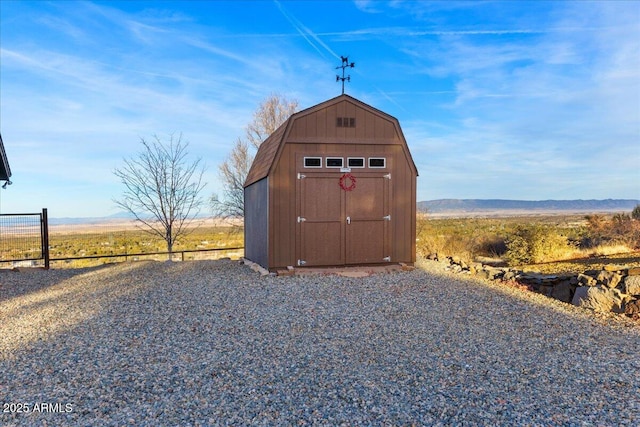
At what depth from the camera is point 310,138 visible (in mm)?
10656

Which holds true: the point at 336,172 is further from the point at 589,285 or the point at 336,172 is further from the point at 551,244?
the point at 551,244

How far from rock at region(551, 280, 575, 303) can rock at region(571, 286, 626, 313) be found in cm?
152

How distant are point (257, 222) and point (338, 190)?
2.60 meters

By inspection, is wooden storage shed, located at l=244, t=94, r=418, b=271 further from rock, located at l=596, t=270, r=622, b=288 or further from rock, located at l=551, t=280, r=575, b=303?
rock, located at l=596, t=270, r=622, b=288

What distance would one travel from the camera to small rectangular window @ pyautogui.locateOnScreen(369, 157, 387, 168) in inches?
433

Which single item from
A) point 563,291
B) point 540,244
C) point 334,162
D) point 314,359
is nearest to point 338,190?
point 334,162

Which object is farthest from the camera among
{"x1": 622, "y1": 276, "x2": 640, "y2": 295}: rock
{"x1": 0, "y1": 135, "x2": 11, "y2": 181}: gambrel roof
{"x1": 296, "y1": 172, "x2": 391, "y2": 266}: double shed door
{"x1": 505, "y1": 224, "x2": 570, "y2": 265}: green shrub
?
{"x1": 505, "y1": 224, "x2": 570, "y2": 265}: green shrub

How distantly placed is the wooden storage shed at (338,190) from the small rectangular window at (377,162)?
25mm

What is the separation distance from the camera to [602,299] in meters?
8.50

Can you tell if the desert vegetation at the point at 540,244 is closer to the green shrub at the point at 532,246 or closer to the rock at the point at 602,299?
the green shrub at the point at 532,246

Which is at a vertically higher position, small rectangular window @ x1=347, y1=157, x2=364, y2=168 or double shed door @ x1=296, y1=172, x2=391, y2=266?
small rectangular window @ x1=347, y1=157, x2=364, y2=168

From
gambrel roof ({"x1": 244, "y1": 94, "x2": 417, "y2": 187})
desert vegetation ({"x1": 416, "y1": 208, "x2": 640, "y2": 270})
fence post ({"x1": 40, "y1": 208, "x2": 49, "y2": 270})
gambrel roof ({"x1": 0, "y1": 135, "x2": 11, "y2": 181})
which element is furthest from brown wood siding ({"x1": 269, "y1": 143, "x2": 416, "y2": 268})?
gambrel roof ({"x1": 0, "y1": 135, "x2": 11, "y2": 181})

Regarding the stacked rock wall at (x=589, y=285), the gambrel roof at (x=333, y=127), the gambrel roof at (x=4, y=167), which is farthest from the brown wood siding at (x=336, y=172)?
the gambrel roof at (x=4, y=167)

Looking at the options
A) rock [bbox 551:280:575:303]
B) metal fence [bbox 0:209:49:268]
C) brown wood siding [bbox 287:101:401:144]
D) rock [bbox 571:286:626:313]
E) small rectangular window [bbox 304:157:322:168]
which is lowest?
rock [bbox 551:280:575:303]
